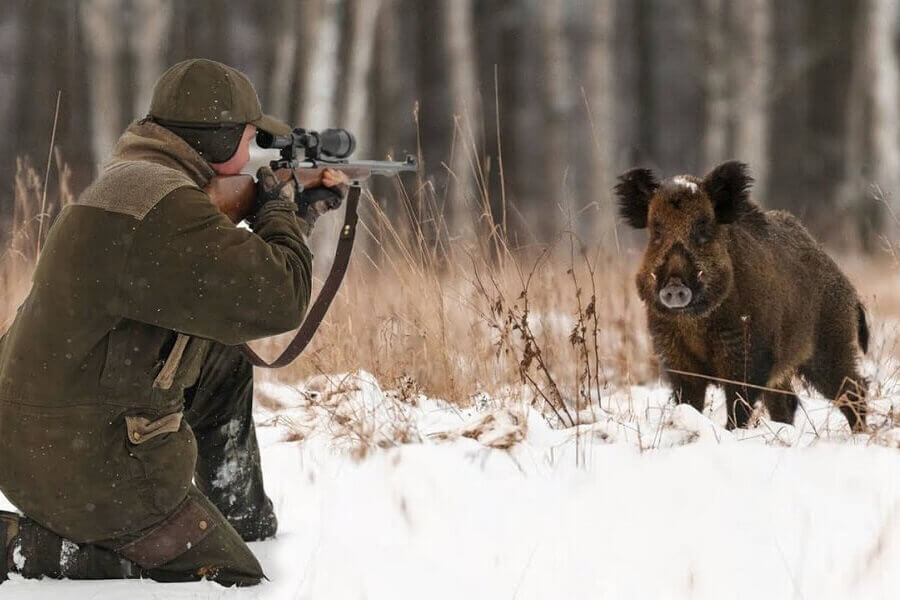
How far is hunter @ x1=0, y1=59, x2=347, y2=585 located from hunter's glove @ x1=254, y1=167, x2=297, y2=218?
0.09 feet

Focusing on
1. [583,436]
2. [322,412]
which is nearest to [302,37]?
[322,412]

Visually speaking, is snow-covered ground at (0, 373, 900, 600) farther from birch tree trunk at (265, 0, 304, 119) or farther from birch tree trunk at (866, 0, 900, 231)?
birch tree trunk at (866, 0, 900, 231)

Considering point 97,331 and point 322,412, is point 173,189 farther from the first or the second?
point 322,412

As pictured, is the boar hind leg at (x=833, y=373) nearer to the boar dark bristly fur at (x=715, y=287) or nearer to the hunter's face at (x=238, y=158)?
the boar dark bristly fur at (x=715, y=287)

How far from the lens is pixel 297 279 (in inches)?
123

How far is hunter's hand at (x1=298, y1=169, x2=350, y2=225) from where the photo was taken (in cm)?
357

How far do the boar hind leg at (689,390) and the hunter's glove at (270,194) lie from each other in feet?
7.42

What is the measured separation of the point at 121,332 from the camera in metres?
2.99

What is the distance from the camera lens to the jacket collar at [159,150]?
10.3 ft

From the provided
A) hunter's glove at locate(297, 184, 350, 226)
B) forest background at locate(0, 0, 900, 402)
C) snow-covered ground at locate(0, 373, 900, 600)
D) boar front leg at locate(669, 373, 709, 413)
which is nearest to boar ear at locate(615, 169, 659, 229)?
forest background at locate(0, 0, 900, 402)

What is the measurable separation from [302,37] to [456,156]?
5.68m

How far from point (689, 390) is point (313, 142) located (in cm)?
223

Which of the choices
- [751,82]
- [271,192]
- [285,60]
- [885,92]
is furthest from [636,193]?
[885,92]

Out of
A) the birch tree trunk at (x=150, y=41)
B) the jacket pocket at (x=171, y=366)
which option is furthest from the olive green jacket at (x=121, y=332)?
the birch tree trunk at (x=150, y=41)
